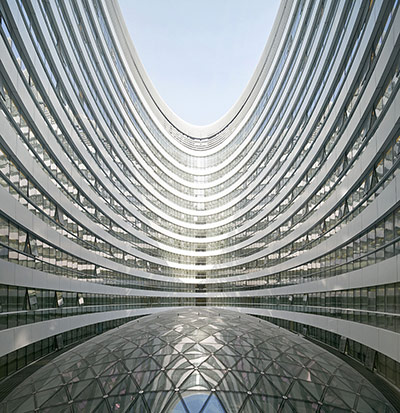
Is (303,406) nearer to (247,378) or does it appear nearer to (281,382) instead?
(281,382)

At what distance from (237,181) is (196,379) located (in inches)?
2002

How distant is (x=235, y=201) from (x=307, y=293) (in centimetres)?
2919

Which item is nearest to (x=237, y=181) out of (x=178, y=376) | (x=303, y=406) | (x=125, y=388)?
(x=178, y=376)

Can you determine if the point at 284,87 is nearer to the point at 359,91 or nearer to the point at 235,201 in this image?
the point at 359,91

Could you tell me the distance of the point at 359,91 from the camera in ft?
75.7

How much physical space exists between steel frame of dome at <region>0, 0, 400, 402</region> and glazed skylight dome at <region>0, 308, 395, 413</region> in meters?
4.60

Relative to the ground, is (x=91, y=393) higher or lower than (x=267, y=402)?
higher

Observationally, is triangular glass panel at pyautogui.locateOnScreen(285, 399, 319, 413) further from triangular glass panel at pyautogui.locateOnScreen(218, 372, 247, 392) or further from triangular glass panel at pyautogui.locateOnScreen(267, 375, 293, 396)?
triangular glass panel at pyautogui.locateOnScreen(218, 372, 247, 392)

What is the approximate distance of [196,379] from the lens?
13.8m

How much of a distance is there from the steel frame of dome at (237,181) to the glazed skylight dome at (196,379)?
4595 millimetres

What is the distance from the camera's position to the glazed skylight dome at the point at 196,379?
485 inches

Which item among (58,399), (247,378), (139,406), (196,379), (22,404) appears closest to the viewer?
(139,406)

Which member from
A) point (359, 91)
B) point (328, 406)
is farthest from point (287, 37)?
point (328, 406)

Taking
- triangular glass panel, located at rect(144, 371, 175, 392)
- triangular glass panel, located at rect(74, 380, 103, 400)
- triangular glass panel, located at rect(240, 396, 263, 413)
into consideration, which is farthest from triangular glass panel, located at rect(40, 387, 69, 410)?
triangular glass panel, located at rect(240, 396, 263, 413)
